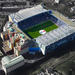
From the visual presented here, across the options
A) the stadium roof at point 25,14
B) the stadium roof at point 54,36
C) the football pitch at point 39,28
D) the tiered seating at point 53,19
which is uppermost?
the stadium roof at point 25,14

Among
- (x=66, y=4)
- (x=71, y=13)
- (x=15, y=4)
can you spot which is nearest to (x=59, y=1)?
(x=66, y=4)

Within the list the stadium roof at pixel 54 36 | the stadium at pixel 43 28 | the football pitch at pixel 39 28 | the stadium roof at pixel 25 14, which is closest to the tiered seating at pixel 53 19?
the stadium at pixel 43 28

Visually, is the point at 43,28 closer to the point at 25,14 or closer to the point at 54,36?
the point at 25,14

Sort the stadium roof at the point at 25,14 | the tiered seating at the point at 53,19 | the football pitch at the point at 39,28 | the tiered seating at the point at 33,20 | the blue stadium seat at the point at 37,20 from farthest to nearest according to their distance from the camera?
the tiered seating at the point at 53,19 < the blue stadium seat at the point at 37,20 < the tiered seating at the point at 33,20 < the stadium roof at the point at 25,14 < the football pitch at the point at 39,28

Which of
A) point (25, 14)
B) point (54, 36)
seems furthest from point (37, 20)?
point (54, 36)

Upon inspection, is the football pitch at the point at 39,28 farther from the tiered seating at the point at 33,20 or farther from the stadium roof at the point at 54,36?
the stadium roof at the point at 54,36

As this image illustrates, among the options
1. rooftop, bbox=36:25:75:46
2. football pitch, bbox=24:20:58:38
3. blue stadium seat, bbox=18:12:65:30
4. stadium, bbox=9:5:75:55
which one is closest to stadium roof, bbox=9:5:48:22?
stadium, bbox=9:5:75:55

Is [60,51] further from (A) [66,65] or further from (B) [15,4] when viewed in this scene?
(B) [15,4]

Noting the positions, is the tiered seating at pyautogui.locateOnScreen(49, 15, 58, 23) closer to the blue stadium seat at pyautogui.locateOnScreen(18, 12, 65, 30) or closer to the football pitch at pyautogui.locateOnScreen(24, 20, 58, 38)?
the blue stadium seat at pyautogui.locateOnScreen(18, 12, 65, 30)
